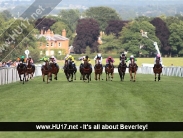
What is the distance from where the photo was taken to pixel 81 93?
24906mm

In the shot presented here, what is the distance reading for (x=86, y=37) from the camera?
156m

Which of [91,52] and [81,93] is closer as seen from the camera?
[81,93]

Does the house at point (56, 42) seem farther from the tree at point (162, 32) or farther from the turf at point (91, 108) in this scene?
the turf at point (91, 108)

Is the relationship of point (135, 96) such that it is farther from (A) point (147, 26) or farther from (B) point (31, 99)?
(A) point (147, 26)

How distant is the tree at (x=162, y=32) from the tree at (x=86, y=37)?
1462cm

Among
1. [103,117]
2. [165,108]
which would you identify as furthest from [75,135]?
[165,108]

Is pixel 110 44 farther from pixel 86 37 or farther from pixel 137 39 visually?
pixel 137 39

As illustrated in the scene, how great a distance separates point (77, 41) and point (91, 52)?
4.44 m

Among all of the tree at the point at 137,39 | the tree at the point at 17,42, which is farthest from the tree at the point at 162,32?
the tree at the point at 17,42

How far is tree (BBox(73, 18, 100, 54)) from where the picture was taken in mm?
151625

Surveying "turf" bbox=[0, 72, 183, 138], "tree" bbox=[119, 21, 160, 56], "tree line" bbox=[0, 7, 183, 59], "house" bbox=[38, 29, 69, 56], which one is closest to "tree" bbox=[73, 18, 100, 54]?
"tree line" bbox=[0, 7, 183, 59]

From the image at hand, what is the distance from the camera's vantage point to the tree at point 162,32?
452 ft

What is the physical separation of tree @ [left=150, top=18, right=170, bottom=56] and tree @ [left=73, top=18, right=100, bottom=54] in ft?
48.0

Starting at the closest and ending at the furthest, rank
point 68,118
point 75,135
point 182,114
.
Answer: point 75,135
point 68,118
point 182,114
